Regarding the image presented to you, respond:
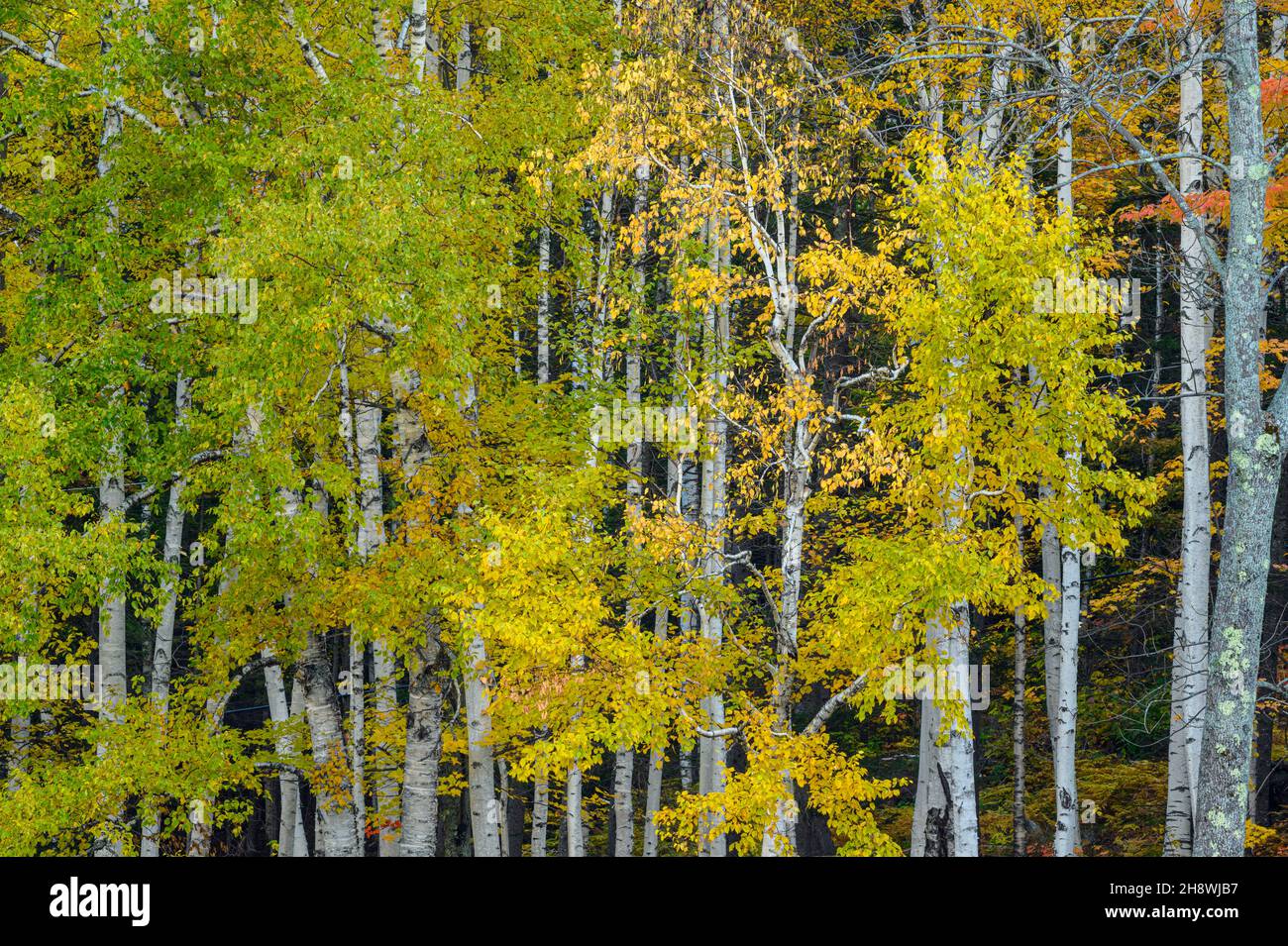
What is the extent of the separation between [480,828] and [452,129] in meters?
7.88

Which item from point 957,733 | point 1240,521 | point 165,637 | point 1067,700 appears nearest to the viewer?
point 1240,521

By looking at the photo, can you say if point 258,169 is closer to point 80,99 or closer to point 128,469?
point 80,99

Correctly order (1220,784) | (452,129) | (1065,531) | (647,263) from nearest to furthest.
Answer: (1220,784), (1065,531), (452,129), (647,263)

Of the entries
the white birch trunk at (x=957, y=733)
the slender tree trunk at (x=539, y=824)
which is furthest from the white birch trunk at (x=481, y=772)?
the white birch trunk at (x=957, y=733)

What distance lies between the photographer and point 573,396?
15.4 metres

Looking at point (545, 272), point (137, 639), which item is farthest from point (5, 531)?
point (137, 639)

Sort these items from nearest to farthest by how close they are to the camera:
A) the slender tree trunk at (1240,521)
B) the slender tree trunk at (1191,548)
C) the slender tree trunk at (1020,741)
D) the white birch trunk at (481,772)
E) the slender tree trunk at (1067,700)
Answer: the slender tree trunk at (1240,521)
the slender tree trunk at (1191,548)
the white birch trunk at (481,772)
the slender tree trunk at (1067,700)
the slender tree trunk at (1020,741)

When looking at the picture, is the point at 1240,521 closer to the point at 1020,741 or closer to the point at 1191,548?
the point at 1191,548

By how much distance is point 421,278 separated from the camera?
1273 centimetres

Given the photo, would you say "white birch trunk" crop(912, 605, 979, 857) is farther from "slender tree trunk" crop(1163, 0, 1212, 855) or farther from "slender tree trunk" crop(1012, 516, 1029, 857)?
"slender tree trunk" crop(1012, 516, 1029, 857)

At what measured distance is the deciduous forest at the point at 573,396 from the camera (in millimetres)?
12008

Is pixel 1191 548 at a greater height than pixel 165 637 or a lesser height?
greater

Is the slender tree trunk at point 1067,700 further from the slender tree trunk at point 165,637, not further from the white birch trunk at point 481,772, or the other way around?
the slender tree trunk at point 165,637

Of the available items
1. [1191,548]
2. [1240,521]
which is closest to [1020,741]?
[1191,548]
